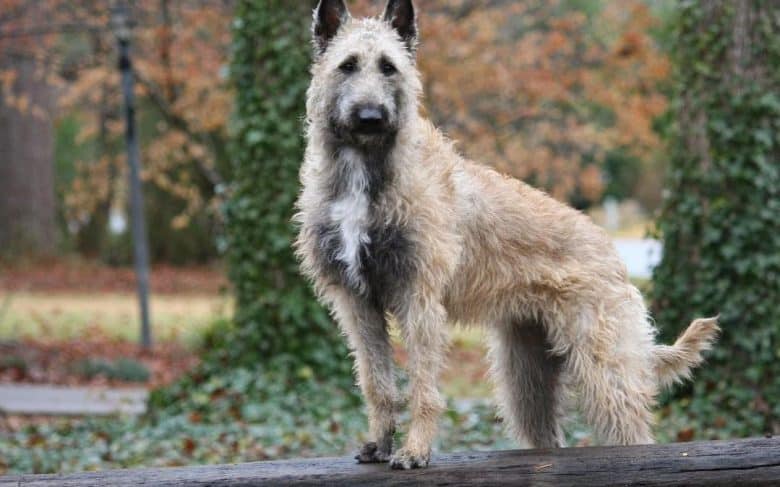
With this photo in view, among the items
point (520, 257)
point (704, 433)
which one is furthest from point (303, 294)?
point (520, 257)

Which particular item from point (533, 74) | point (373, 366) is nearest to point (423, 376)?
point (373, 366)

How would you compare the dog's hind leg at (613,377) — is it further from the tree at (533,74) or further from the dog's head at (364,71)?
the tree at (533,74)

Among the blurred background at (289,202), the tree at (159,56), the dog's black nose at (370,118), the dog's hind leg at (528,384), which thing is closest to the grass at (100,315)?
the blurred background at (289,202)

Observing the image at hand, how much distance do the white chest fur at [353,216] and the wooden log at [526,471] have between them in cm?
88

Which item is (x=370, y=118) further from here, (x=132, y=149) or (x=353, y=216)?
(x=132, y=149)

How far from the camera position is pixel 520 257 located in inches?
187

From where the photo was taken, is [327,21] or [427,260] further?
[327,21]

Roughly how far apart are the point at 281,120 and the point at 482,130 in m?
9.05

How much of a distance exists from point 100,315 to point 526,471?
17132mm

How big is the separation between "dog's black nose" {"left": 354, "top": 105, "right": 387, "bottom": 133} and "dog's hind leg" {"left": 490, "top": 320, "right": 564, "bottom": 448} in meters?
1.48

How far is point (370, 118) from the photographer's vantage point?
409cm

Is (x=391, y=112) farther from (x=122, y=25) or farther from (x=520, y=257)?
(x=122, y=25)

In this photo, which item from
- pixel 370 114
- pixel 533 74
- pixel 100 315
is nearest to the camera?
pixel 370 114

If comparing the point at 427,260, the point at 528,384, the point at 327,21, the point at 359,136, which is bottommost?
the point at 528,384
